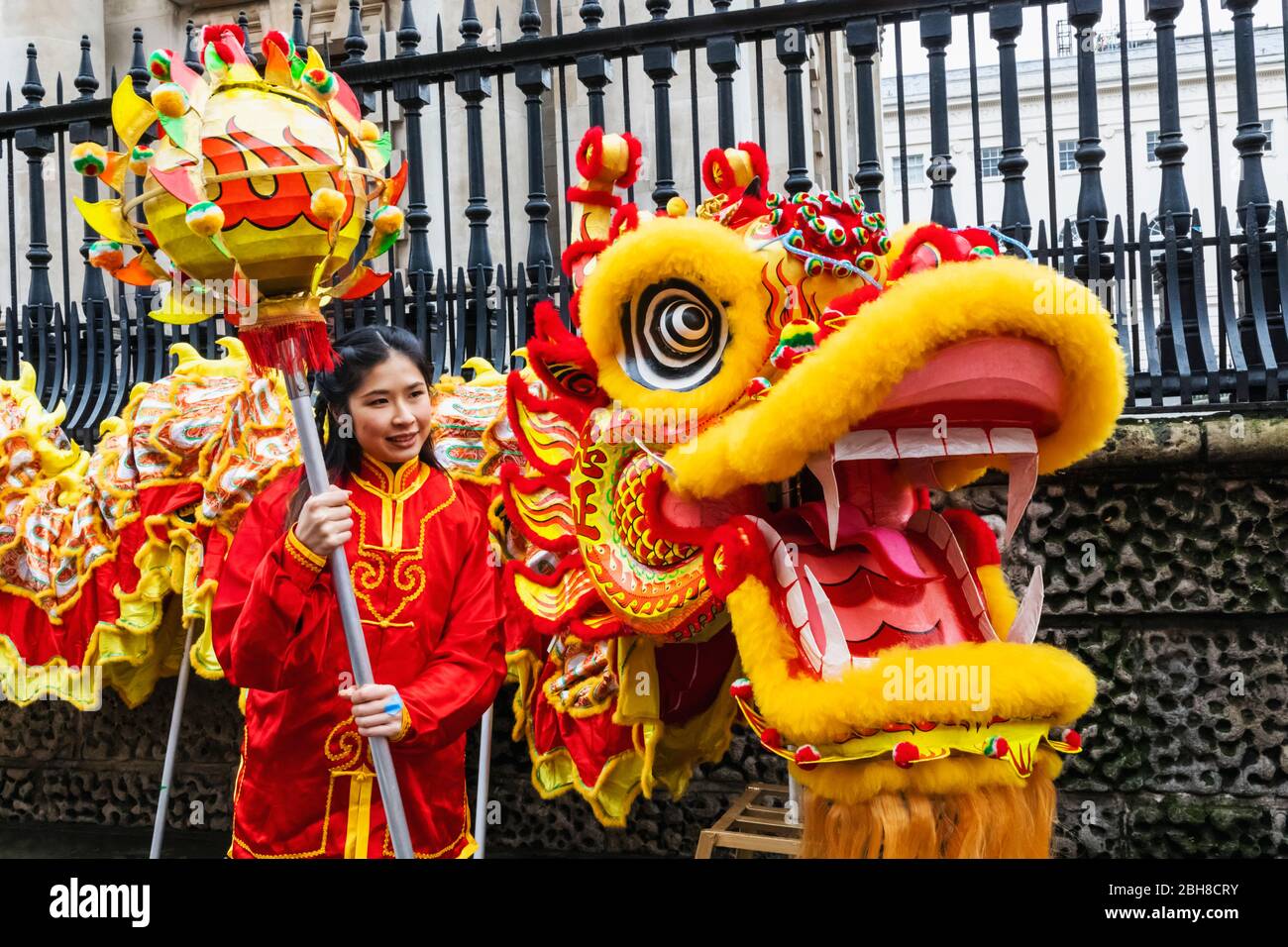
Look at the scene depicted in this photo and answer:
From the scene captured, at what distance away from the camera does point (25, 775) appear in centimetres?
451

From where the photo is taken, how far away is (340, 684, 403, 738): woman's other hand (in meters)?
2.41

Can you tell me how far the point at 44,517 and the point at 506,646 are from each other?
1671 millimetres

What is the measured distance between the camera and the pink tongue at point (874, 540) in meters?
2.28

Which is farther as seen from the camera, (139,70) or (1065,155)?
(1065,155)

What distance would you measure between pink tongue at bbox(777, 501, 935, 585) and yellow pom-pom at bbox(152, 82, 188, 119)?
1.41m

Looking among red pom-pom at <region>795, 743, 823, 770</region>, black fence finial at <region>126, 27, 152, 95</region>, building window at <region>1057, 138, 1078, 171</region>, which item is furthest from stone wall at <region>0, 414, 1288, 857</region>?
building window at <region>1057, 138, 1078, 171</region>

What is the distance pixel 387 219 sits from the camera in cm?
252

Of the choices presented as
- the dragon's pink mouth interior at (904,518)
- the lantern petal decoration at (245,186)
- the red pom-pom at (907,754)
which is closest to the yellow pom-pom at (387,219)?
the lantern petal decoration at (245,186)

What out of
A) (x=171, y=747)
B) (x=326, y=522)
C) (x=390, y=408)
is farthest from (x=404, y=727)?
(x=171, y=747)

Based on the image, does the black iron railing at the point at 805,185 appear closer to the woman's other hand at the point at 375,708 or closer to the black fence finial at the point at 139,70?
the black fence finial at the point at 139,70

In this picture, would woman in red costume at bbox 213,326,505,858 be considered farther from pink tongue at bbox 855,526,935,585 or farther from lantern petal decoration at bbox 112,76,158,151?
pink tongue at bbox 855,526,935,585

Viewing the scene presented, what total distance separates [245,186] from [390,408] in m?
0.65

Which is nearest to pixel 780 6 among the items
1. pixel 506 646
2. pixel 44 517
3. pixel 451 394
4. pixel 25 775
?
pixel 451 394

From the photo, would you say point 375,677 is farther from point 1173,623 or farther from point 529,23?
point 529,23
